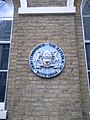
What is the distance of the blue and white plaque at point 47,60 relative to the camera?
4293mm

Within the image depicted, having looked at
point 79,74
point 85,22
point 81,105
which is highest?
point 85,22

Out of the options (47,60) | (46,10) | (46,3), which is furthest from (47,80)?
(46,3)

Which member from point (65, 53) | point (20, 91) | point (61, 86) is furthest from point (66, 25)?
point (20, 91)

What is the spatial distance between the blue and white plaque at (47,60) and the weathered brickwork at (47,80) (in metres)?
0.09

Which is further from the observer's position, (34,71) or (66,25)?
(66,25)

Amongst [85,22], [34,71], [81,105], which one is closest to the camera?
[81,105]

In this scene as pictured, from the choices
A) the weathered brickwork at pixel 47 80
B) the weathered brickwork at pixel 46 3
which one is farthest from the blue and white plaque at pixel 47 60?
Answer: the weathered brickwork at pixel 46 3

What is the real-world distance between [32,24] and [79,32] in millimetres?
1130

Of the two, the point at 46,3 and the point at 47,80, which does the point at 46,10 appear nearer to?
the point at 46,3

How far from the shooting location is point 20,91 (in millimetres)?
4121

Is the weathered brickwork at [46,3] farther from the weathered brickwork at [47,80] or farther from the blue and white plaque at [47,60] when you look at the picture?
the blue and white plaque at [47,60]

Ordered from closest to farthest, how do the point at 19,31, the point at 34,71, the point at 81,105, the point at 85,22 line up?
the point at 81,105, the point at 34,71, the point at 19,31, the point at 85,22

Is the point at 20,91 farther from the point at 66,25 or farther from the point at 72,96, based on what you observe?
the point at 66,25

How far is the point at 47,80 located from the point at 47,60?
439 millimetres
